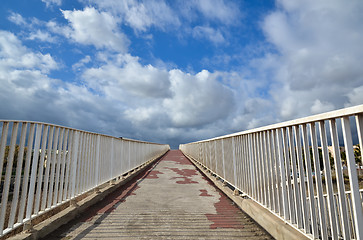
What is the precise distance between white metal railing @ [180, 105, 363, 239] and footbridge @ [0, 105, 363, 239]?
12mm

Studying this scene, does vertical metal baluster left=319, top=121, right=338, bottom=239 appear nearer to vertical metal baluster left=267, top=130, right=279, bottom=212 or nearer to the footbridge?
the footbridge

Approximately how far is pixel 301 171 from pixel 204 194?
3.29 m

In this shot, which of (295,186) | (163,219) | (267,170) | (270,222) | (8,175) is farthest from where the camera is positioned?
(163,219)

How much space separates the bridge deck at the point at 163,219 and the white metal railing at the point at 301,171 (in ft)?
1.94

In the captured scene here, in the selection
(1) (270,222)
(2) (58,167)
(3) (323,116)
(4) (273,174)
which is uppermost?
(3) (323,116)

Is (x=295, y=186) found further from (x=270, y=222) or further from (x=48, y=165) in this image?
(x=48, y=165)

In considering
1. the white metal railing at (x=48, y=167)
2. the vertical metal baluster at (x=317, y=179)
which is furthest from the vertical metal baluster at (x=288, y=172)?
the white metal railing at (x=48, y=167)

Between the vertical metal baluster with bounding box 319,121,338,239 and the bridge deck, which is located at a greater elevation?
the vertical metal baluster with bounding box 319,121,338,239

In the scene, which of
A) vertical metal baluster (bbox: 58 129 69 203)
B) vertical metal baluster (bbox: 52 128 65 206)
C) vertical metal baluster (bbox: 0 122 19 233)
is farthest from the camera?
vertical metal baluster (bbox: 58 129 69 203)

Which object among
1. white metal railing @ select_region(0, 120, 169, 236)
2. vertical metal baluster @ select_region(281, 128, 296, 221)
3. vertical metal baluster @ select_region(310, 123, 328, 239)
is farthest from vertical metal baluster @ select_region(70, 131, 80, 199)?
vertical metal baluster @ select_region(310, 123, 328, 239)

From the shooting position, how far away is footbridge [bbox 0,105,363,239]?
2.26 meters

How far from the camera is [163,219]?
368 cm

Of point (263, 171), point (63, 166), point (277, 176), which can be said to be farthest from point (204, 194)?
point (63, 166)

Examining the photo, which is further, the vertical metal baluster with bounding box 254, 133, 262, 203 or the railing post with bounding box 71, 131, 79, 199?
the railing post with bounding box 71, 131, 79, 199
